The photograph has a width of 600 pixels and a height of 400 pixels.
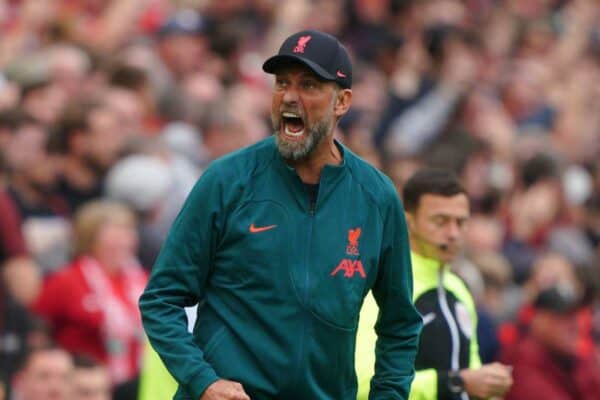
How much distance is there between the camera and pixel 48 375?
8891mm

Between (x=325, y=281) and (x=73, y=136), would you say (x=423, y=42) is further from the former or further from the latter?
(x=325, y=281)

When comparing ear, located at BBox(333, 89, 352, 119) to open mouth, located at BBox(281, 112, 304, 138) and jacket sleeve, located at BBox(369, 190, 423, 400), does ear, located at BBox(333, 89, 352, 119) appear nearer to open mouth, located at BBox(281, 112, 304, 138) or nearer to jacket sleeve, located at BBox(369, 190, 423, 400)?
open mouth, located at BBox(281, 112, 304, 138)

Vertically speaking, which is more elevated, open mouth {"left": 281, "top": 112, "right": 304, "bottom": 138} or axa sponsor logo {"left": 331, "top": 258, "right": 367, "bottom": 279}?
open mouth {"left": 281, "top": 112, "right": 304, "bottom": 138}

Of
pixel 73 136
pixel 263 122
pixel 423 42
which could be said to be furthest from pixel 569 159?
pixel 73 136

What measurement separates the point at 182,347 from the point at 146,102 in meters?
6.79

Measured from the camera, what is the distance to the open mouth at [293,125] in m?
5.77

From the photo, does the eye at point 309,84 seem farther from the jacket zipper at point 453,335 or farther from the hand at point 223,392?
the jacket zipper at point 453,335

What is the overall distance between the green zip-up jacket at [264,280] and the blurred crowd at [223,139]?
3270 millimetres

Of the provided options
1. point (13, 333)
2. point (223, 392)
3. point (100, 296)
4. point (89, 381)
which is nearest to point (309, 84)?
point (223, 392)

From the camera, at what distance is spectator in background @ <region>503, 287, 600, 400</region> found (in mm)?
9711

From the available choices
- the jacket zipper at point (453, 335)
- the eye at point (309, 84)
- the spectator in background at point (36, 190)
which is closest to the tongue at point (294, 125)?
the eye at point (309, 84)

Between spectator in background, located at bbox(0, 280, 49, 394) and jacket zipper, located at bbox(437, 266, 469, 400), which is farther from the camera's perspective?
spectator in background, located at bbox(0, 280, 49, 394)

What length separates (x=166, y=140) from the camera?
38.5 ft

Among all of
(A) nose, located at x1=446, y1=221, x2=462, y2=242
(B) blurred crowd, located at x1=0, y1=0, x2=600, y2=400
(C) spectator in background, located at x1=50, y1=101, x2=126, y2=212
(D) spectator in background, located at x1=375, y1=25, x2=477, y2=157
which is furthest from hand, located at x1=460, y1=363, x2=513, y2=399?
(D) spectator in background, located at x1=375, y1=25, x2=477, y2=157
